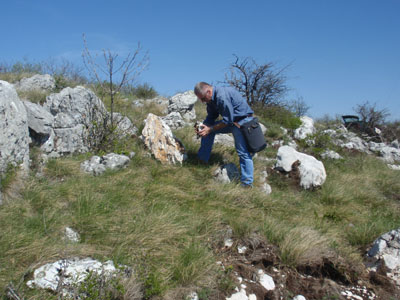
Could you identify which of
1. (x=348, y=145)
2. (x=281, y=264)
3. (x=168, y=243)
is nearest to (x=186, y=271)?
(x=168, y=243)

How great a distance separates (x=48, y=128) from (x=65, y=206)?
6.91 ft

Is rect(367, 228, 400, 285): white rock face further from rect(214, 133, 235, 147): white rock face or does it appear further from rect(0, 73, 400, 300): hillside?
rect(214, 133, 235, 147): white rock face

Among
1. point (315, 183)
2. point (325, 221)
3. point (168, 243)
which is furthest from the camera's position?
point (315, 183)

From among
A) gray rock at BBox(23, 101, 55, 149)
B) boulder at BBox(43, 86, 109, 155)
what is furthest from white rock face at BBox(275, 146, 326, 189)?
gray rock at BBox(23, 101, 55, 149)

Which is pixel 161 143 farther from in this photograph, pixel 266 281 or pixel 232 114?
pixel 266 281

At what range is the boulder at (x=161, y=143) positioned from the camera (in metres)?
5.79

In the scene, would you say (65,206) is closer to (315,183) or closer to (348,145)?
(315,183)

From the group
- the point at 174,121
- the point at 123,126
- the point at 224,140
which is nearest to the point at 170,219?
the point at 123,126

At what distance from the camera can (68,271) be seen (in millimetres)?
2738

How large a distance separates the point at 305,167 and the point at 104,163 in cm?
380

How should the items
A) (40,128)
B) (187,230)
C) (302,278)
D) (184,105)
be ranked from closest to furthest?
(302,278) → (187,230) → (40,128) → (184,105)

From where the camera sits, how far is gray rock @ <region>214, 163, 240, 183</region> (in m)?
5.36

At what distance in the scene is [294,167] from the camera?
6.23 m

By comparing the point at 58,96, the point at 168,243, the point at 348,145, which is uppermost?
the point at 58,96
